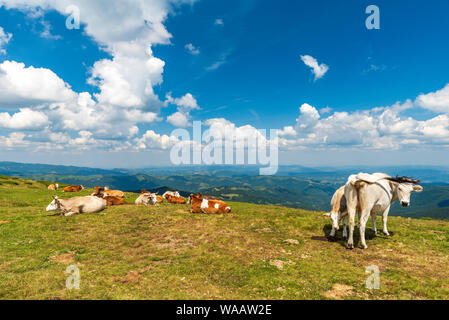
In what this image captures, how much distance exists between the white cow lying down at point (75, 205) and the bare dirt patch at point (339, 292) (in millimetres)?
18359

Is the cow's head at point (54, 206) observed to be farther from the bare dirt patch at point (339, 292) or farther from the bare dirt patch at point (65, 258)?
the bare dirt patch at point (339, 292)

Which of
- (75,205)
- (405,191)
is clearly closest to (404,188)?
(405,191)

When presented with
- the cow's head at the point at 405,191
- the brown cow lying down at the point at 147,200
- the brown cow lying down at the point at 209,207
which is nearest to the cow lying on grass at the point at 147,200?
the brown cow lying down at the point at 147,200

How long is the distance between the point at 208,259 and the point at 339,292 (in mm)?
5219

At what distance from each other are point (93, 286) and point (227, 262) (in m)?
5.07

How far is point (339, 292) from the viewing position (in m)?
6.92

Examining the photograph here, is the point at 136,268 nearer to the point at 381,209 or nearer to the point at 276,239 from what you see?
the point at 276,239

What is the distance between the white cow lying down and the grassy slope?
1556mm

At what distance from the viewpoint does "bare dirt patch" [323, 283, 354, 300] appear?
6.66 meters

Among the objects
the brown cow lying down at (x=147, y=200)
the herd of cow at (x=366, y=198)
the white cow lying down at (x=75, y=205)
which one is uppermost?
the herd of cow at (x=366, y=198)

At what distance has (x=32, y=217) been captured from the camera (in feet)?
50.5

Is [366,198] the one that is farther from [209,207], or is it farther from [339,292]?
[209,207]

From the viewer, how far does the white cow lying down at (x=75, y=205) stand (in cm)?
1669

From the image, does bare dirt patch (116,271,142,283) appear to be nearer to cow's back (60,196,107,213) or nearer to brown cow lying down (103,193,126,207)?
cow's back (60,196,107,213)
